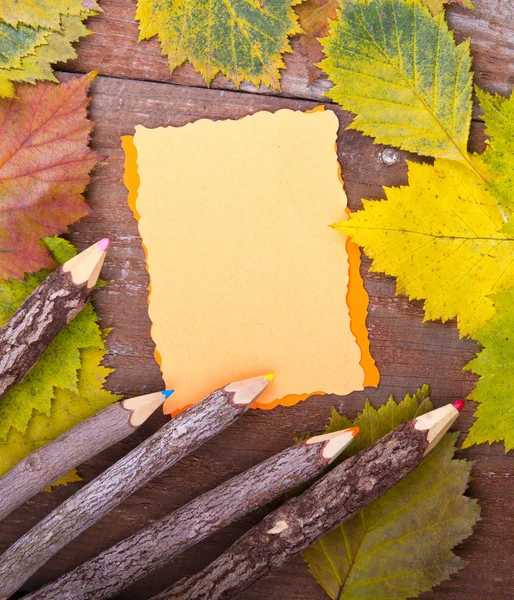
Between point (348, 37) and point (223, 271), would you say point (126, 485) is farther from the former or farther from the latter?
point (348, 37)

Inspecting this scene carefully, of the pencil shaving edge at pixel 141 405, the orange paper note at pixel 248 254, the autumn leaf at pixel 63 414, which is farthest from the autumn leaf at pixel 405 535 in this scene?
the autumn leaf at pixel 63 414

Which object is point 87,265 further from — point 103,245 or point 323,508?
point 323,508

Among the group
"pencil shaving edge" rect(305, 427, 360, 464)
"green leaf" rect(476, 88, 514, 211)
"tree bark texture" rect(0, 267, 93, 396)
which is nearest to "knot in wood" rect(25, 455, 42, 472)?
"tree bark texture" rect(0, 267, 93, 396)

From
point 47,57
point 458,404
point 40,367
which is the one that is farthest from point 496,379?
point 47,57

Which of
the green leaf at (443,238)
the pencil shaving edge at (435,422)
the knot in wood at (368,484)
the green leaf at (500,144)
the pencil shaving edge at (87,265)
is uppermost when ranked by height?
the green leaf at (500,144)

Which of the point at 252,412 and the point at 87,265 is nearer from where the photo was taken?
the point at 87,265

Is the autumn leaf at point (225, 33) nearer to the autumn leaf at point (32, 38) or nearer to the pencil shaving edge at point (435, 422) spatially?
the autumn leaf at point (32, 38)
